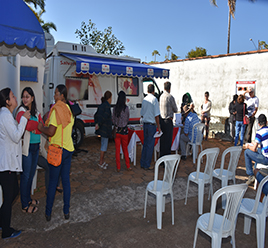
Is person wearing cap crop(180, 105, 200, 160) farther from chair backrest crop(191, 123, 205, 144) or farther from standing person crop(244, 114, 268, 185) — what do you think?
standing person crop(244, 114, 268, 185)

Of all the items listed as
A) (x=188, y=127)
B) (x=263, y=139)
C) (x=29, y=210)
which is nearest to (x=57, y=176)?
(x=29, y=210)

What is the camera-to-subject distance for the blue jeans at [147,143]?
492cm

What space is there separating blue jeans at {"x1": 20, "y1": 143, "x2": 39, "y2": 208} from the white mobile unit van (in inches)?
129

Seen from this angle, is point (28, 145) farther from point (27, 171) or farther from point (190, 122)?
point (190, 122)

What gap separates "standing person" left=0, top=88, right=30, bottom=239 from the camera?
2.55 m

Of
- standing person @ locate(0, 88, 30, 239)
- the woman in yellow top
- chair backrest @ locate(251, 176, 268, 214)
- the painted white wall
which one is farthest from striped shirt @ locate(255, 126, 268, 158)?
the painted white wall

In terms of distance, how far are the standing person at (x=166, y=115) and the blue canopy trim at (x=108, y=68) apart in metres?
2.25

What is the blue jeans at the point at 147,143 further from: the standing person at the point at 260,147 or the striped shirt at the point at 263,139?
the striped shirt at the point at 263,139

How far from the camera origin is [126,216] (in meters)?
3.26

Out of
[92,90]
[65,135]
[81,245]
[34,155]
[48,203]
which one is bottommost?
[81,245]

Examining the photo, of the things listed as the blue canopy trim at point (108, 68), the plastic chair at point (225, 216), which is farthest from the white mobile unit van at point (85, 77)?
the plastic chair at point (225, 216)

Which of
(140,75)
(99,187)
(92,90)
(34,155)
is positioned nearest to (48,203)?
(34,155)

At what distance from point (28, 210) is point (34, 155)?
0.79 meters

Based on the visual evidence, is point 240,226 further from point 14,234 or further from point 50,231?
point 14,234
